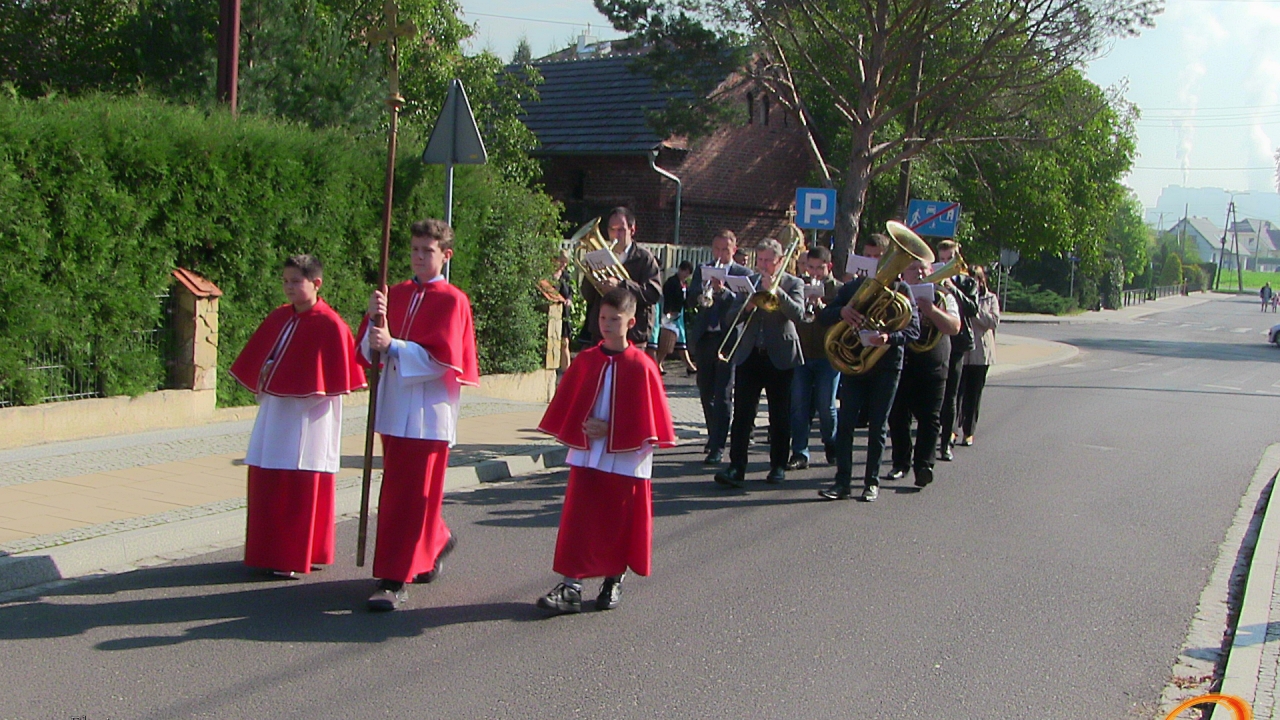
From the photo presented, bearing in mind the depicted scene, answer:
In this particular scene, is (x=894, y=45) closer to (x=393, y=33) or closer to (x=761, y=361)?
(x=761, y=361)

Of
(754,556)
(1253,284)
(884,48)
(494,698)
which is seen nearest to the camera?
(494,698)

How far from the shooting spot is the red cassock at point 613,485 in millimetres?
5719

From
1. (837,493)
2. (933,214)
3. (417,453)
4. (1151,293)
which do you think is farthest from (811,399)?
(1151,293)

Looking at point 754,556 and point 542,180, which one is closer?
point 754,556

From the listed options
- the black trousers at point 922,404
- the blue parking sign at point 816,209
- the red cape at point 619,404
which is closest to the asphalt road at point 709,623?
the black trousers at point 922,404

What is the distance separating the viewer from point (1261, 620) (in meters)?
5.88

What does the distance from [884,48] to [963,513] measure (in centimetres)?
1339

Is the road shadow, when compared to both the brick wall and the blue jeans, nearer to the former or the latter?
the blue jeans

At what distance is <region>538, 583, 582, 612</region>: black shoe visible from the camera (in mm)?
5680

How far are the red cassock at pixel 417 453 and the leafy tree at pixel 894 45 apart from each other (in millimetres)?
15332

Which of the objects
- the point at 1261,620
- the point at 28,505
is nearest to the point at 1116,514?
the point at 1261,620

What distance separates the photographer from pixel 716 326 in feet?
30.5

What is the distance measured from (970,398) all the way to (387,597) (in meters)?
7.46

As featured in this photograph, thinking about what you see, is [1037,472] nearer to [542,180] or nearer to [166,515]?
[166,515]
